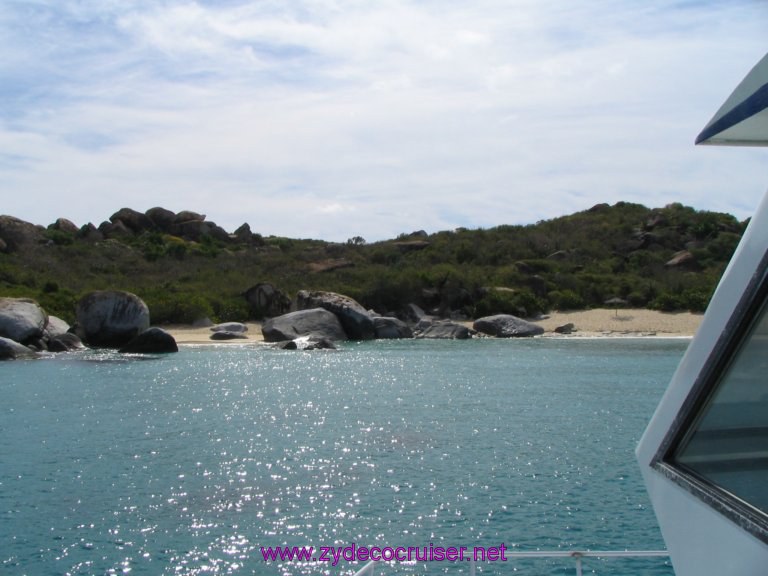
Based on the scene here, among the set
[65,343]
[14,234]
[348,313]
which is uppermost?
[14,234]

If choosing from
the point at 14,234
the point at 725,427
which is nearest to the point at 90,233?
the point at 14,234

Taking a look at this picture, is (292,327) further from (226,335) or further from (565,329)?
(565,329)

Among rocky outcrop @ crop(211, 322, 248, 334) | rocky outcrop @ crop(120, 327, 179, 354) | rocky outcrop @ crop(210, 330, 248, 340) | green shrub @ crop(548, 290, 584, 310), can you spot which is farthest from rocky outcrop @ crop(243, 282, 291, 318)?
green shrub @ crop(548, 290, 584, 310)

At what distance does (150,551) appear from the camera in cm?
1026

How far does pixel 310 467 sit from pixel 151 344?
20621 mm

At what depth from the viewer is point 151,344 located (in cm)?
3334

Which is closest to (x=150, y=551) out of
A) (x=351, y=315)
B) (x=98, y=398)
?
(x=98, y=398)

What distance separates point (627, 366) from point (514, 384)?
6479 mm

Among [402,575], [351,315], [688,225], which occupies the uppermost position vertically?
[688,225]

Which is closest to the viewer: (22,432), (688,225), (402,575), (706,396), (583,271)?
(706,396)

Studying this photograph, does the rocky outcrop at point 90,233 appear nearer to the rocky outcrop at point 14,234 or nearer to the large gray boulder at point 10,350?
the rocky outcrop at point 14,234

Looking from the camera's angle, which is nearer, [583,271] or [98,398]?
[98,398]

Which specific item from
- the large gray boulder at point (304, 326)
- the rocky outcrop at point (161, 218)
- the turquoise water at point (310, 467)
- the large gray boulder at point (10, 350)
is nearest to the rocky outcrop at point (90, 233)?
the rocky outcrop at point (161, 218)

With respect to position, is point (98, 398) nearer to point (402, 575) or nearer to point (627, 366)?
point (402, 575)
